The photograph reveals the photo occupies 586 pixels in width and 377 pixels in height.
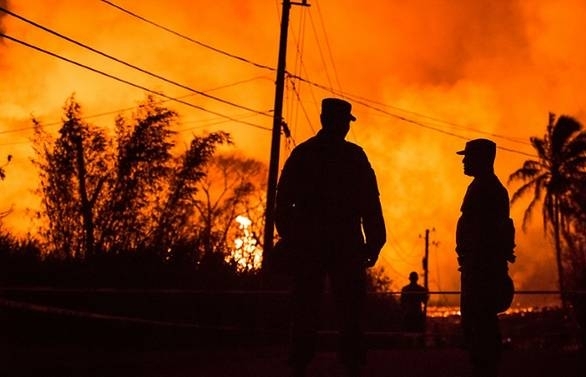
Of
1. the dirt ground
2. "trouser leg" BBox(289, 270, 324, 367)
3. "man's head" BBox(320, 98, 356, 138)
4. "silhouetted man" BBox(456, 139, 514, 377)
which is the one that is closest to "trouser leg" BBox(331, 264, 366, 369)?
"trouser leg" BBox(289, 270, 324, 367)

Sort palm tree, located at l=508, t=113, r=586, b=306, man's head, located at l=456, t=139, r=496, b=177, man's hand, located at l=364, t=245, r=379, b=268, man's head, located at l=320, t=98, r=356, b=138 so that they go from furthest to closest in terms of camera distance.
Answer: palm tree, located at l=508, t=113, r=586, b=306 < man's head, located at l=456, t=139, r=496, b=177 < man's head, located at l=320, t=98, r=356, b=138 < man's hand, located at l=364, t=245, r=379, b=268

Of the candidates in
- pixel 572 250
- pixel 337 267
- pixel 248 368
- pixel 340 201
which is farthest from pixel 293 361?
pixel 572 250

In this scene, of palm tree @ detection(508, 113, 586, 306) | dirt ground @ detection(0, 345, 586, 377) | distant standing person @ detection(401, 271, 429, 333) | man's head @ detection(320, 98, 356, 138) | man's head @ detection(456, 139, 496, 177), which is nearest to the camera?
man's head @ detection(320, 98, 356, 138)

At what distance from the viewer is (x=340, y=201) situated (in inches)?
185

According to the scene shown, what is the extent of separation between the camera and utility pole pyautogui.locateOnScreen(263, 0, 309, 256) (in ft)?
67.0

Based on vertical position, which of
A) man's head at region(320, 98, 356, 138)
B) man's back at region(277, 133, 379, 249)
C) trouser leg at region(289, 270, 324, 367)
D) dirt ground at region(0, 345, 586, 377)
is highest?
man's head at region(320, 98, 356, 138)

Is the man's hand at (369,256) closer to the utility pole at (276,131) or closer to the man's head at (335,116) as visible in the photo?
the man's head at (335,116)

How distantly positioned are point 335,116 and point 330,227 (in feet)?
2.36

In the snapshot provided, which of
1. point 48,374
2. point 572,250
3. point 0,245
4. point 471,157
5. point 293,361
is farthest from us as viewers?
point 572,250

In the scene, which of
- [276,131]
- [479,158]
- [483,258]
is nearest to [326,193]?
[483,258]

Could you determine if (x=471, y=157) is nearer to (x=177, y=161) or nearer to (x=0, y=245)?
(x=0, y=245)

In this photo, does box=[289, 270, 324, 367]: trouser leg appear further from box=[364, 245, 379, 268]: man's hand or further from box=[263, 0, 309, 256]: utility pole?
box=[263, 0, 309, 256]: utility pole

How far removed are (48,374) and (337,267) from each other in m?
3.19

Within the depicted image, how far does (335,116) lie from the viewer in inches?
191
